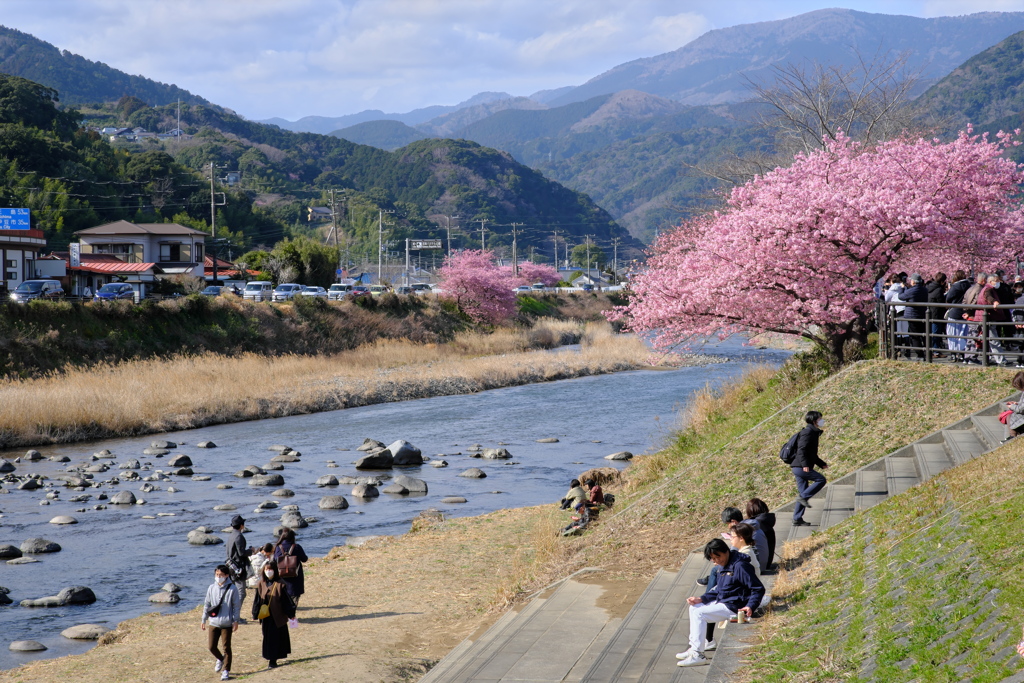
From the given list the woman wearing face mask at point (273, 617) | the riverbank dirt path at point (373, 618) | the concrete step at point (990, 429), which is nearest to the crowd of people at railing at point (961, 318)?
the concrete step at point (990, 429)

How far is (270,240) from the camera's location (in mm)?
114562

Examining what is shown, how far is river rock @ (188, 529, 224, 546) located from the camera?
1861 cm

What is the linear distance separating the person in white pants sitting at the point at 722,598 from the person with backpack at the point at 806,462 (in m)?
3.59

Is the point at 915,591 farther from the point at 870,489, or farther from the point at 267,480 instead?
the point at 267,480

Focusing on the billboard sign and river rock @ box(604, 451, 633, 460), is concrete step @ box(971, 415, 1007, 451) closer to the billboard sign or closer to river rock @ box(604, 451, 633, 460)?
river rock @ box(604, 451, 633, 460)

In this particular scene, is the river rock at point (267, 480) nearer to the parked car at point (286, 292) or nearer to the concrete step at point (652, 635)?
the concrete step at point (652, 635)

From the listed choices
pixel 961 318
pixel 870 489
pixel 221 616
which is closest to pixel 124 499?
pixel 221 616

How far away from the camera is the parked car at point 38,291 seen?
47.2m

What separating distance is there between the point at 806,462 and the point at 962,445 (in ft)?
10.7

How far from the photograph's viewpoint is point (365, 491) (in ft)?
76.3

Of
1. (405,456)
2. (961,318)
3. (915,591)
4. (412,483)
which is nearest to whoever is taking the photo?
(915,591)

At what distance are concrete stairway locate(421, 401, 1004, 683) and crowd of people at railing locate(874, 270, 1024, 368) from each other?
376 centimetres

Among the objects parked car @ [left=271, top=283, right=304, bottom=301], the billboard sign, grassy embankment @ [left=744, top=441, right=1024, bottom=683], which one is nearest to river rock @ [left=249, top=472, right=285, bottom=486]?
grassy embankment @ [left=744, top=441, right=1024, bottom=683]

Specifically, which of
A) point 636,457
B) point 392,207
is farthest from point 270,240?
point 636,457
